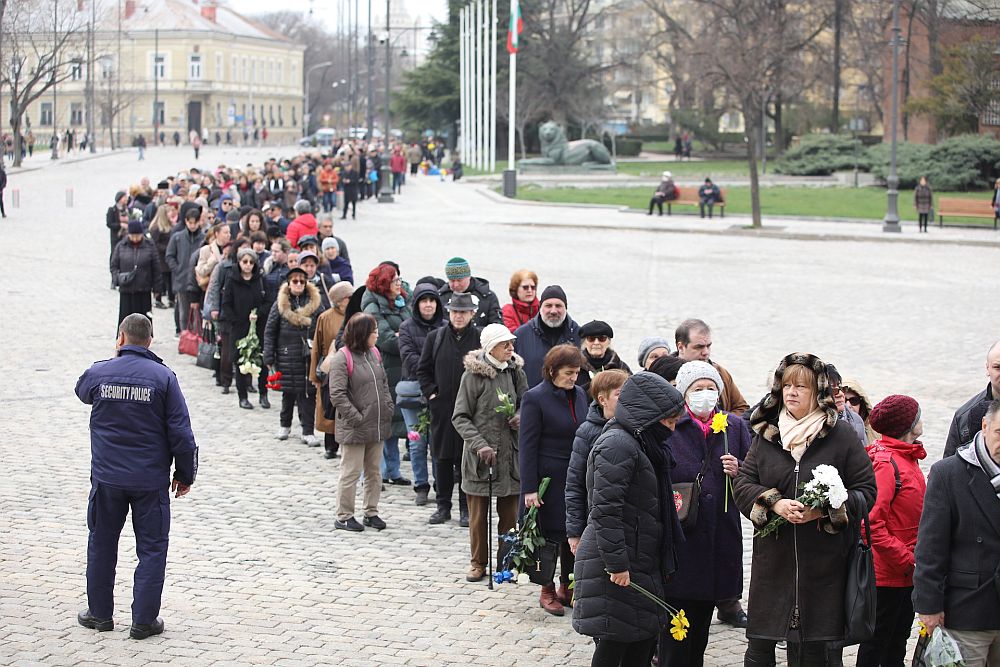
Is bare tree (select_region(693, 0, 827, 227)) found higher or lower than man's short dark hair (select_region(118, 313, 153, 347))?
higher

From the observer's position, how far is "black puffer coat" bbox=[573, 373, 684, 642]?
20.5ft

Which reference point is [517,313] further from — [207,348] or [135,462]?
[207,348]

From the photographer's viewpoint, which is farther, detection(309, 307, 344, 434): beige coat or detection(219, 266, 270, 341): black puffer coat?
detection(219, 266, 270, 341): black puffer coat

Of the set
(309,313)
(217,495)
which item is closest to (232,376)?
(309,313)

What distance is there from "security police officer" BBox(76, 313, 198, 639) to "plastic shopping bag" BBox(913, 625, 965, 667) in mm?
4093

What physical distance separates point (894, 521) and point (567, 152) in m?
57.6

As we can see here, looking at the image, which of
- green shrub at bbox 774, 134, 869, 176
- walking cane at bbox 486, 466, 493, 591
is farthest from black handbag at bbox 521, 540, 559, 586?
green shrub at bbox 774, 134, 869, 176

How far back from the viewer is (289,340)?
1293 cm

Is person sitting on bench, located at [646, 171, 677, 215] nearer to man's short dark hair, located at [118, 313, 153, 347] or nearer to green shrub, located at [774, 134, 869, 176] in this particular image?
green shrub, located at [774, 134, 869, 176]

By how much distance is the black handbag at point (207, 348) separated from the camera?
52.6 ft

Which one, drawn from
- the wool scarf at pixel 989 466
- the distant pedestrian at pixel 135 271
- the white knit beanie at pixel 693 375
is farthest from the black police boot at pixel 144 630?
the distant pedestrian at pixel 135 271

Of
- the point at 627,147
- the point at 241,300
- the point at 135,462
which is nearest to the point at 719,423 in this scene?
the point at 135,462

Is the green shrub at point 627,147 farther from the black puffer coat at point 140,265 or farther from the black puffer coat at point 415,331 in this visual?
the black puffer coat at point 415,331

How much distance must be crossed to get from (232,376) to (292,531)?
18.2 ft
